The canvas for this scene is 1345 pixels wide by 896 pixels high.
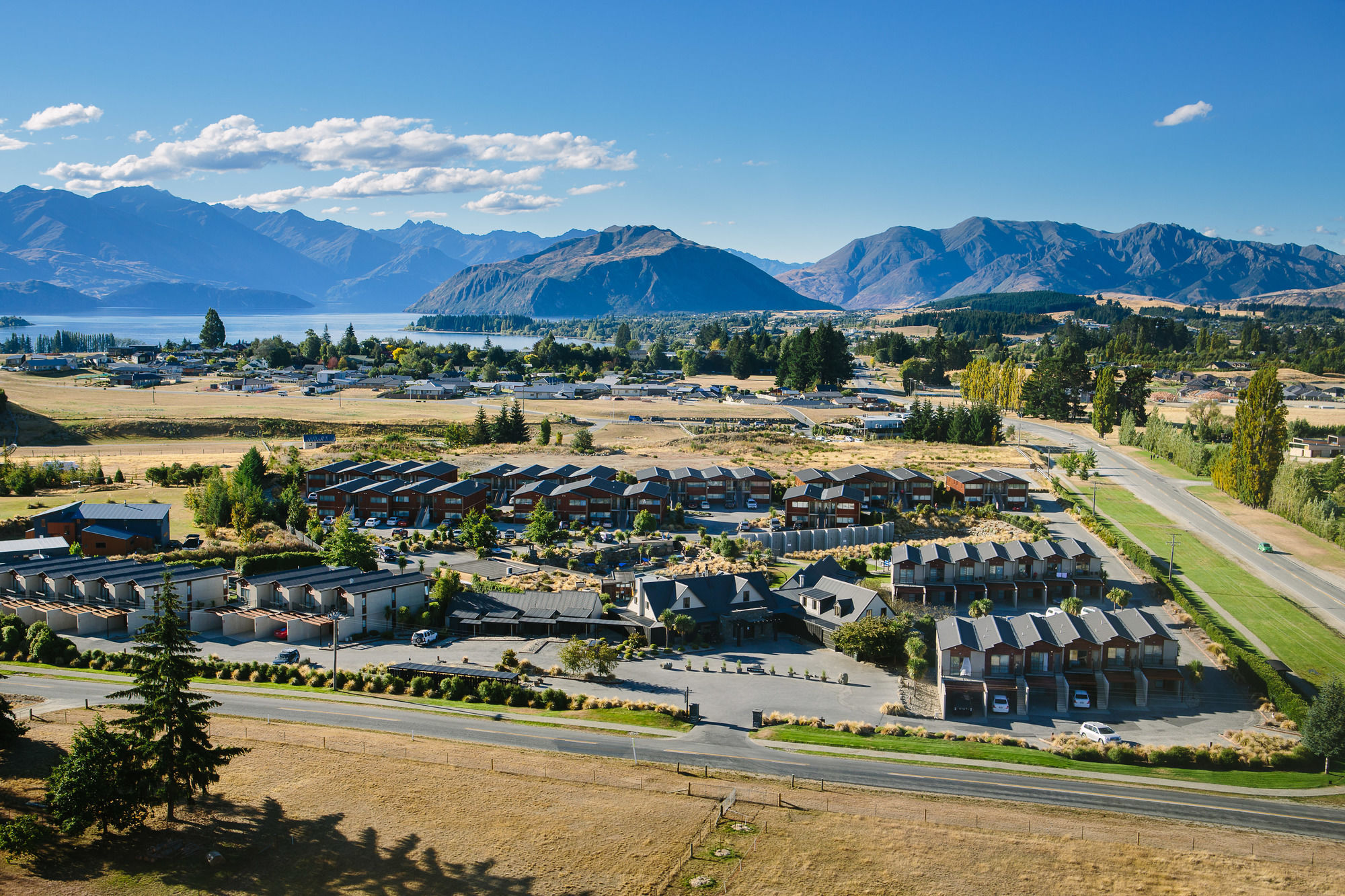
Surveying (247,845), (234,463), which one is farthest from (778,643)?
(234,463)

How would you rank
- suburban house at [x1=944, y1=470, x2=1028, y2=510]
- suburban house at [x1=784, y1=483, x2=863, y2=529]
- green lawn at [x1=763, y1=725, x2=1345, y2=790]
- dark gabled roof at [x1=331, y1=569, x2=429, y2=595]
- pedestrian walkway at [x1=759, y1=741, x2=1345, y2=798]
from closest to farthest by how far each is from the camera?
pedestrian walkway at [x1=759, y1=741, x2=1345, y2=798]
green lawn at [x1=763, y1=725, x2=1345, y2=790]
dark gabled roof at [x1=331, y1=569, x2=429, y2=595]
suburban house at [x1=784, y1=483, x2=863, y2=529]
suburban house at [x1=944, y1=470, x2=1028, y2=510]

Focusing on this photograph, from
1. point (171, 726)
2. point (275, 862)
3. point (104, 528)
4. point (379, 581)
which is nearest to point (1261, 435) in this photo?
point (379, 581)

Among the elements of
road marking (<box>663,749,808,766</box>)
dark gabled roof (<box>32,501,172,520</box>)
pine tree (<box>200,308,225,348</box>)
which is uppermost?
pine tree (<box>200,308,225,348</box>)

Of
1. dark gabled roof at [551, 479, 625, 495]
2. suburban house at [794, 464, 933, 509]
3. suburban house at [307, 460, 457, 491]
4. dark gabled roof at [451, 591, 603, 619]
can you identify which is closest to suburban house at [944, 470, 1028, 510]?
suburban house at [794, 464, 933, 509]

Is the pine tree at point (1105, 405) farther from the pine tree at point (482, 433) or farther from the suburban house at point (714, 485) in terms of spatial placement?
the pine tree at point (482, 433)

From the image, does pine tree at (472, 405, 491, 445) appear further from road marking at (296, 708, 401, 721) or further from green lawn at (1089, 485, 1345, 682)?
road marking at (296, 708, 401, 721)

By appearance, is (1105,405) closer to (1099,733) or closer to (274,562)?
(1099,733)

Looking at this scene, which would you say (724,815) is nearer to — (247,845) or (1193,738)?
(247,845)
